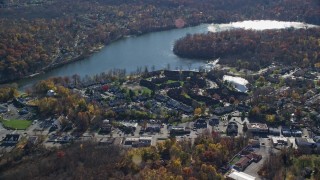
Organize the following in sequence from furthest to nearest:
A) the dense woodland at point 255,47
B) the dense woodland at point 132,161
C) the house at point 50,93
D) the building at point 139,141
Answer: the dense woodland at point 255,47 < the house at point 50,93 < the building at point 139,141 < the dense woodland at point 132,161

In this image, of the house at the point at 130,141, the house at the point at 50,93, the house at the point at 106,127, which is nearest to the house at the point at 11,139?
the house at the point at 106,127

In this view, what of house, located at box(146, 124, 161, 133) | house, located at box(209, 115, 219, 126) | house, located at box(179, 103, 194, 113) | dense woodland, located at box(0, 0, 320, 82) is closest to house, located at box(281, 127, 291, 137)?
house, located at box(209, 115, 219, 126)

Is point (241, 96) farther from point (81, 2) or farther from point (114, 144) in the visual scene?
point (81, 2)

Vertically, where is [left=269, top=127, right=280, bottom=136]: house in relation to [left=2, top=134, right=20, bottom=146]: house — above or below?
below

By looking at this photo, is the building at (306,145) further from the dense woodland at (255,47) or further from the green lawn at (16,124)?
the green lawn at (16,124)

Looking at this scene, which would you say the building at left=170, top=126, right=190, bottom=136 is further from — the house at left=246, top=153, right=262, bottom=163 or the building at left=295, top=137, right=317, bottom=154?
the building at left=295, top=137, right=317, bottom=154

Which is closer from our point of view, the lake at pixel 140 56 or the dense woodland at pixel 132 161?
the dense woodland at pixel 132 161

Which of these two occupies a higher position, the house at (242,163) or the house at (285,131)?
the house at (242,163)
